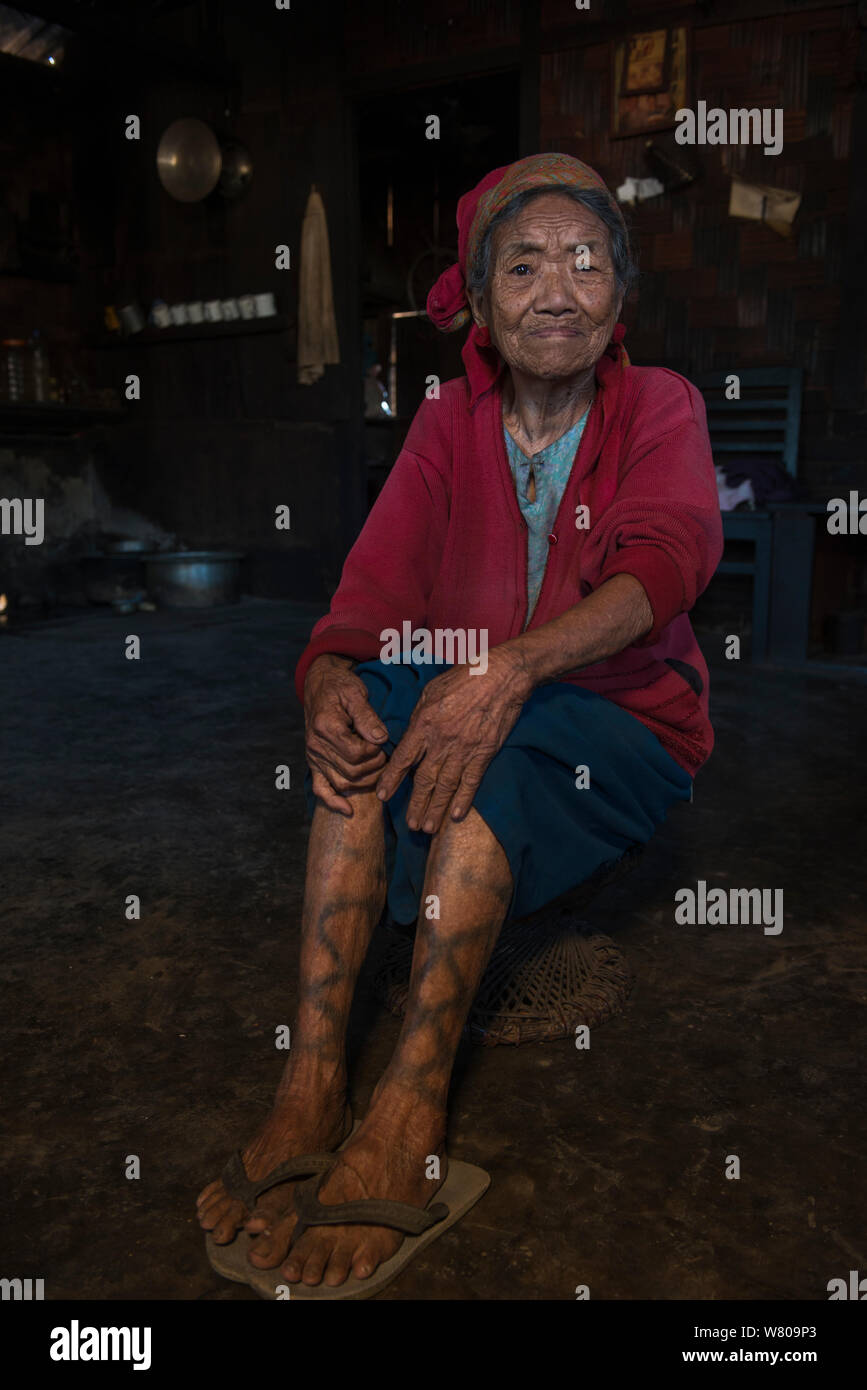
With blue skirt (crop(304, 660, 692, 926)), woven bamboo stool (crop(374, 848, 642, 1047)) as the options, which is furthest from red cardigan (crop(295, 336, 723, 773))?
woven bamboo stool (crop(374, 848, 642, 1047))

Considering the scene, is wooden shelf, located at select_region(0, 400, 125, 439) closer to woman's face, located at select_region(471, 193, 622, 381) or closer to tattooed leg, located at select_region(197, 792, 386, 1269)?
woman's face, located at select_region(471, 193, 622, 381)

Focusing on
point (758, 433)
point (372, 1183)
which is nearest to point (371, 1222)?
point (372, 1183)

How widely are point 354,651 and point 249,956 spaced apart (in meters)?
→ 0.87

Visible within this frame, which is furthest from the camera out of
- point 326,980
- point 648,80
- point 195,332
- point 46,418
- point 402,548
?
A: point 195,332

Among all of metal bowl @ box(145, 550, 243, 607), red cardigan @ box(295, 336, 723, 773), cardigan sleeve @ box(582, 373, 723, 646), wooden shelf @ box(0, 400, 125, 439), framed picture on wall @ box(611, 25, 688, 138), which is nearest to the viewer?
cardigan sleeve @ box(582, 373, 723, 646)

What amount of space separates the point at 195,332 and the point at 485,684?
7445 millimetres

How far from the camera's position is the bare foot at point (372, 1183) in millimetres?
1403

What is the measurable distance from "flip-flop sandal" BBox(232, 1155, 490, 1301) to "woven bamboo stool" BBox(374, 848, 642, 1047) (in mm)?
484

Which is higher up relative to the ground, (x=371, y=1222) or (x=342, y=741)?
(x=342, y=741)

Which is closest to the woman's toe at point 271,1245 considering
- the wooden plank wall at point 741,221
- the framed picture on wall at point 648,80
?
the wooden plank wall at point 741,221

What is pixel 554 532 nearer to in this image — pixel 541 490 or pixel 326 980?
pixel 541 490

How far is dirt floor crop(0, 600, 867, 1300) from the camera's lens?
1478 mm

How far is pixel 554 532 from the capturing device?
1.98 m
